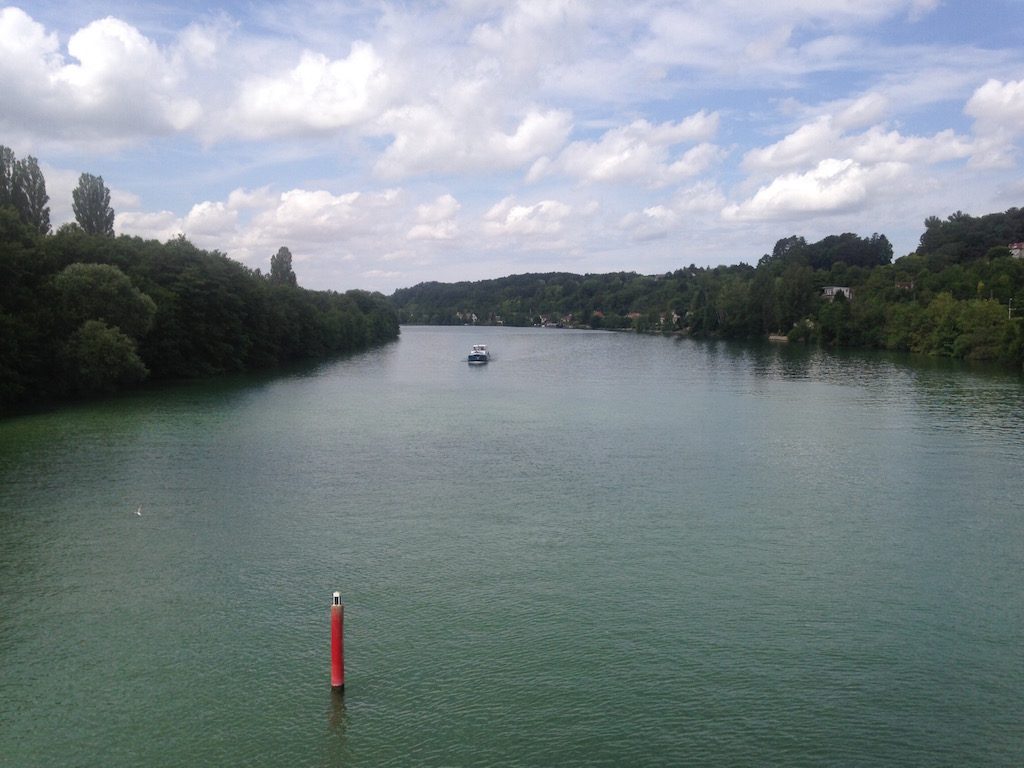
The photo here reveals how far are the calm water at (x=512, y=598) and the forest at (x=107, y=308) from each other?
375 inches

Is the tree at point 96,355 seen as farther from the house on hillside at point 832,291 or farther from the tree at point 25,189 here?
the house on hillside at point 832,291

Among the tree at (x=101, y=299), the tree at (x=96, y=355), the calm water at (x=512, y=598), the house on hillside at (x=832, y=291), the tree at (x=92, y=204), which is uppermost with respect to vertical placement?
the tree at (x=92, y=204)

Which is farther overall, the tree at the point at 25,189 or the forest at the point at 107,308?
the tree at the point at 25,189

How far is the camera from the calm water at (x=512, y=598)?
10.9m

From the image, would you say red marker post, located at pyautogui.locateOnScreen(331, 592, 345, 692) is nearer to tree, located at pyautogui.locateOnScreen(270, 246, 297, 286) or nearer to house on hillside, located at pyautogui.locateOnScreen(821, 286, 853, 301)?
tree, located at pyautogui.locateOnScreen(270, 246, 297, 286)

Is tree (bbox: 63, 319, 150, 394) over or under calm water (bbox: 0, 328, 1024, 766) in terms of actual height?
over

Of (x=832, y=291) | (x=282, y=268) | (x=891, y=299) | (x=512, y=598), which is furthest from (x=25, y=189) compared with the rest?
(x=832, y=291)

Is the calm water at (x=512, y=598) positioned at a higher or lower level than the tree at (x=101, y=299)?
lower

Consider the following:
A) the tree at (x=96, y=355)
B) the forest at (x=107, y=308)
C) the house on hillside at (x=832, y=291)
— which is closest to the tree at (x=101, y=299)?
the forest at (x=107, y=308)

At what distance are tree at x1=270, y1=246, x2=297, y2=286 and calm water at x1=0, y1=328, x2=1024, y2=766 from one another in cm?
7195

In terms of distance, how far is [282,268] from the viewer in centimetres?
10512

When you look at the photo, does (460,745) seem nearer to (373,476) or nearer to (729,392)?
(373,476)

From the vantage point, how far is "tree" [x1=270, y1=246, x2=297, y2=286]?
4114 inches

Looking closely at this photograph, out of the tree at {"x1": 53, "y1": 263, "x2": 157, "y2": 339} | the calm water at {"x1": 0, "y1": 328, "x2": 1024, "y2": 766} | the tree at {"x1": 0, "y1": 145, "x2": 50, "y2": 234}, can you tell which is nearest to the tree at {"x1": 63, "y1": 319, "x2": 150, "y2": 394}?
the tree at {"x1": 53, "y1": 263, "x2": 157, "y2": 339}
